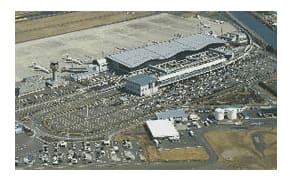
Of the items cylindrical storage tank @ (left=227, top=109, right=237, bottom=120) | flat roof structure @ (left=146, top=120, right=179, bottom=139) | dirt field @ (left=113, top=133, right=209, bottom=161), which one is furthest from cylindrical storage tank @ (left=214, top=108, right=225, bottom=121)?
dirt field @ (left=113, top=133, right=209, bottom=161)

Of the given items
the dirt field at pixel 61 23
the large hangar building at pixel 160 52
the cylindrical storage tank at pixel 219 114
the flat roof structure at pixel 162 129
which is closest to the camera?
the flat roof structure at pixel 162 129

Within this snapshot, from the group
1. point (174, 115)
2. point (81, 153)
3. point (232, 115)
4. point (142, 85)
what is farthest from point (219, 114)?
point (81, 153)

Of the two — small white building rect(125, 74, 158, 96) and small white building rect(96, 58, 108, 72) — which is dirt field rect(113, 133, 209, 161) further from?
small white building rect(96, 58, 108, 72)

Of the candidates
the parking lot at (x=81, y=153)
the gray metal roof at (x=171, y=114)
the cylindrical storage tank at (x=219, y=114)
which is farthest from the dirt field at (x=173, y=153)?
the cylindrical storage tank at (x=219, y=114)

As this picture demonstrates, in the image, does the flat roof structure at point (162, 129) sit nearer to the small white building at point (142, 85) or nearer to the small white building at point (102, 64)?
the small white building at point (142, 85)

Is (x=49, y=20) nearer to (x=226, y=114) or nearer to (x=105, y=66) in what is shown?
(x=105, y=66)

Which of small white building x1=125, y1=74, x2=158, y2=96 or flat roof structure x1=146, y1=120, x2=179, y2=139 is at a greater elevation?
small white building x1=125, y1=74, x2=158, y2=96

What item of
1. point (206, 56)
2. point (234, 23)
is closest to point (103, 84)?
point (206, 56)
